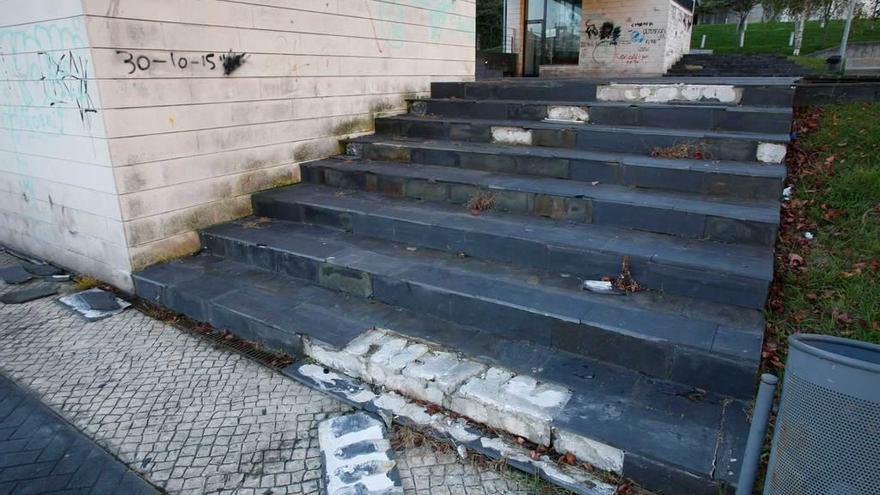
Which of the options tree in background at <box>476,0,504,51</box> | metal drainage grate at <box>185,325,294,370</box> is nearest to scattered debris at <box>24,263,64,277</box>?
metal drainage grate at <box>185,325,294,370</box>

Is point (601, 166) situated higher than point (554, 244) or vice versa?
point (601, 166)

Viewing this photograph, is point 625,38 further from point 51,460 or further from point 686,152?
point 51,460

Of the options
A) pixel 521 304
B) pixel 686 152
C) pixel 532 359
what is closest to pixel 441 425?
pixel 532 359

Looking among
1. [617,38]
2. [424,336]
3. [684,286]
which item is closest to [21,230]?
[424,336]

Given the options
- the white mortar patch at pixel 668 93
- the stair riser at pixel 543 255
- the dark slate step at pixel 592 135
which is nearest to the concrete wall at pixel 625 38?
the white mortar patch at pixel 668 93

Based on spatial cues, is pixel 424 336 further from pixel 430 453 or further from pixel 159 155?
pixel 159 155

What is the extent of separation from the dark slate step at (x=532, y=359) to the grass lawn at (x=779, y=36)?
22552mm

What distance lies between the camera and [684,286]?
3393 mm

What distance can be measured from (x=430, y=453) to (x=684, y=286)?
6.27ft

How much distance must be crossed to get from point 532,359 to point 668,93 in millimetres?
3902

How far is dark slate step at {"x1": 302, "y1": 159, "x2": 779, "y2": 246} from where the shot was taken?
374cm

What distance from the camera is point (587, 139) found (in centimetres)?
529

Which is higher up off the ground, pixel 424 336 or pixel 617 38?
pixel 617 38

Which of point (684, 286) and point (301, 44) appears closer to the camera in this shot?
point (684, 286)
